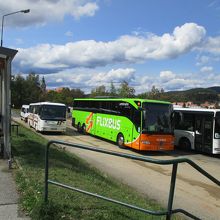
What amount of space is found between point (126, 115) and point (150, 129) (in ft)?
7.36

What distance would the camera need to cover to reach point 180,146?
934 inches

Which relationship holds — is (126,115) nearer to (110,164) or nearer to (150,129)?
(150,129)

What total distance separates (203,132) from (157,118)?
291 cm

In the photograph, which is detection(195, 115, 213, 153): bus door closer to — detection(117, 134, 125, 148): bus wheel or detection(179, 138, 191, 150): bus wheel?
detection(179, 138, 191, 150): bus wheel

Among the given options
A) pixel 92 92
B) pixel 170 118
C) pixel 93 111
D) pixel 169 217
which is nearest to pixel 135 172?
pixel 170 118

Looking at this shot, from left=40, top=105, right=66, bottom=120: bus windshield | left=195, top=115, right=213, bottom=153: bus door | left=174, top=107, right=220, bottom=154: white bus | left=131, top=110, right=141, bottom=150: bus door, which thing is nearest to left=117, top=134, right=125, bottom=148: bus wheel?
left=131, top=110, right=141, bottom=150: bus door

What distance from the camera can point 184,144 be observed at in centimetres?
2338

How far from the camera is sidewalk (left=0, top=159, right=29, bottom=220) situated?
19.7 ft

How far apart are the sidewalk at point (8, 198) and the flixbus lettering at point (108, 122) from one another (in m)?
14.0

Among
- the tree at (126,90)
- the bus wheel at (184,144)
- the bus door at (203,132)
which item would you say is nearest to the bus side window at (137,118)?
the bus door at (203,132)

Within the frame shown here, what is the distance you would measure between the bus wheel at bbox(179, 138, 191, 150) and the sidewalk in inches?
588

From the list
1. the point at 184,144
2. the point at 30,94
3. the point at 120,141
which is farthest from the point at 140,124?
the point at 30,94

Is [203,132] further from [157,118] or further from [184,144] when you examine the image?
[157,118]

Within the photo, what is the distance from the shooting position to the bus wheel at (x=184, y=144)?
2295cm
